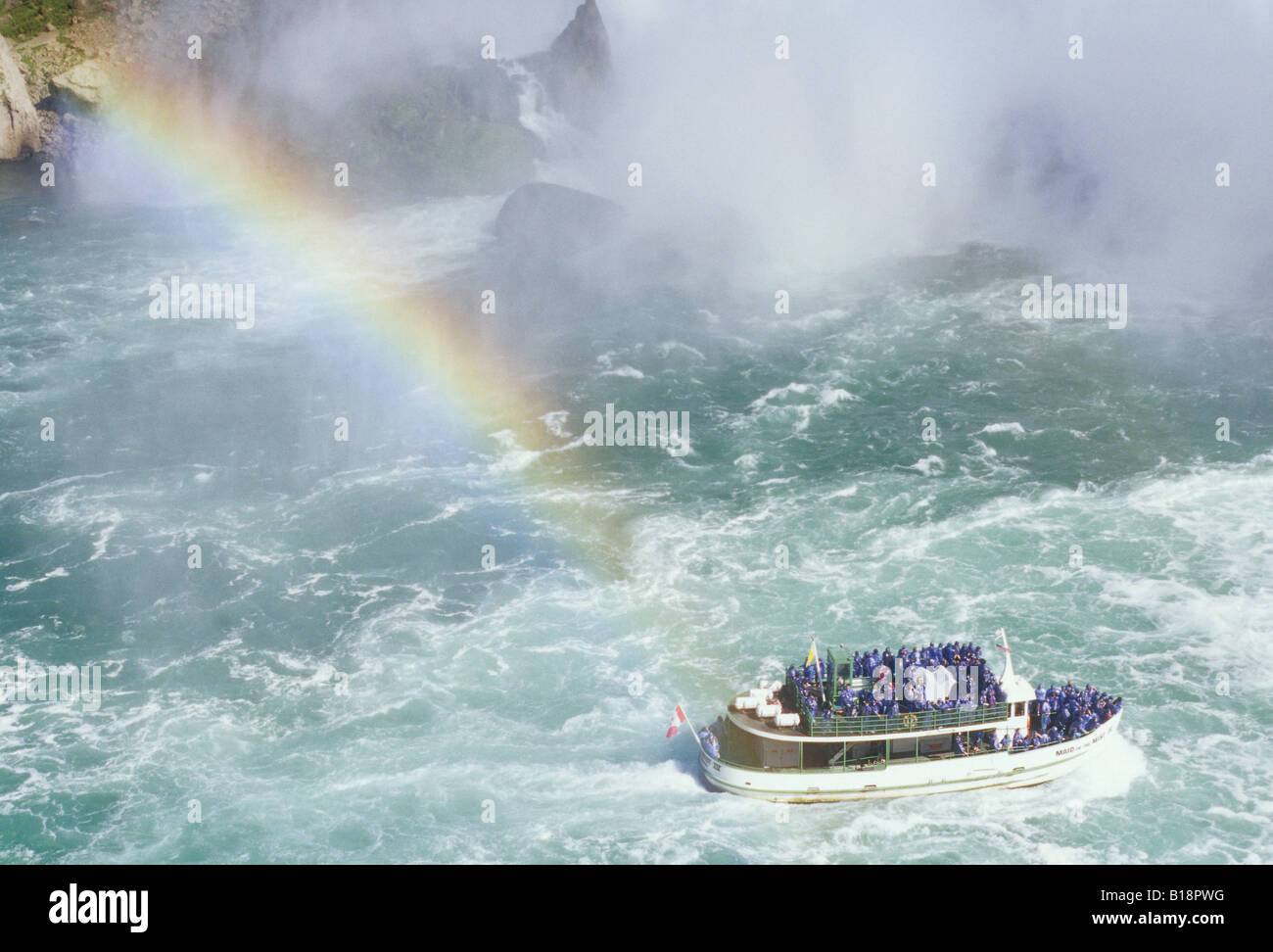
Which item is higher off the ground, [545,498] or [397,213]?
[397,213]

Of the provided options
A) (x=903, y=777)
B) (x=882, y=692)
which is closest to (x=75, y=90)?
(x=882, y=692)

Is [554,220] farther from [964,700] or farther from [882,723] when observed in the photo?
[882,723]

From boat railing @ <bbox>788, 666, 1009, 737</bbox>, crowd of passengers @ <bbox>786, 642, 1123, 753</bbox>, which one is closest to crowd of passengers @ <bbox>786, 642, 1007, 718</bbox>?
crowd of passengers @ <bbox>786, 642, 1123, 753</bbox>

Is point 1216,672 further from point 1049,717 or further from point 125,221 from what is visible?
point 125,221

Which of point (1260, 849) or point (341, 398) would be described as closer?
point (1260, 849)

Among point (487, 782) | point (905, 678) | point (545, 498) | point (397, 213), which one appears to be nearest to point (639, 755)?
point (487, 782)

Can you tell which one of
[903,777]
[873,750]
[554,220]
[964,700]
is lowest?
[903,777]
